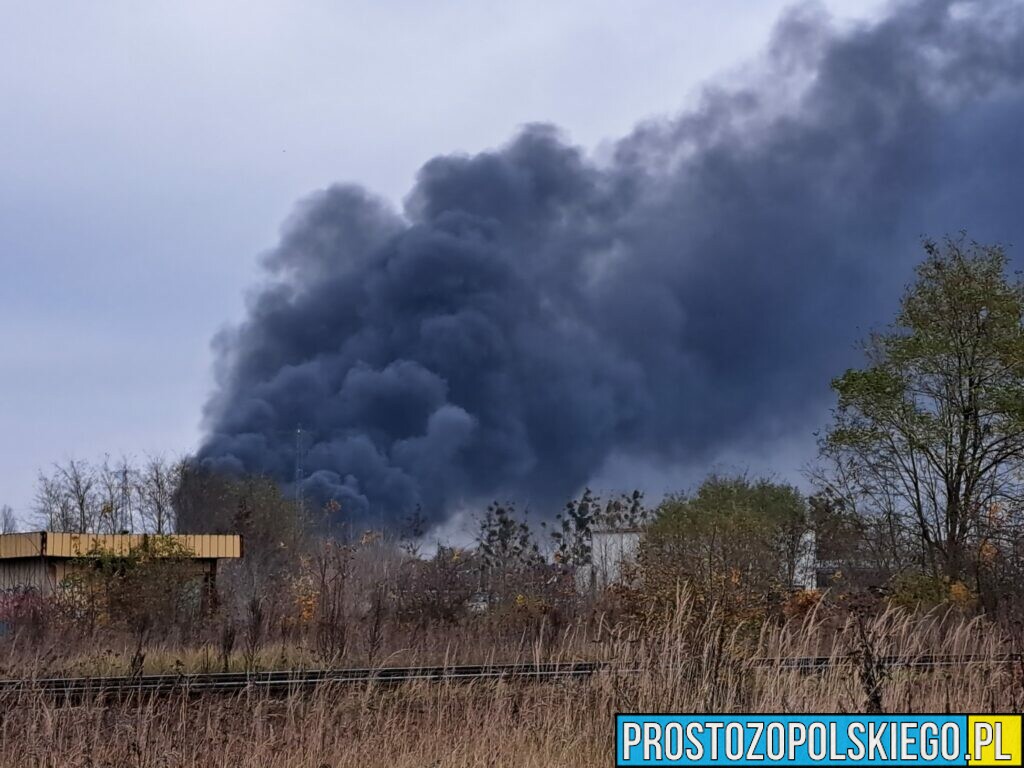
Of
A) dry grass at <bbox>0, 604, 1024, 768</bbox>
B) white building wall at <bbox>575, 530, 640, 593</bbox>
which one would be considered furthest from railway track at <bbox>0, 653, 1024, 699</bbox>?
white building wall at <bbox>575, 530, 640, 593</bbox>

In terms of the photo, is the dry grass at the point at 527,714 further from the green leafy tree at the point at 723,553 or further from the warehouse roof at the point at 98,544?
the warehouse roof at the point at 98,544

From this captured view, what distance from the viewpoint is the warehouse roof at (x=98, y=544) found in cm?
2842

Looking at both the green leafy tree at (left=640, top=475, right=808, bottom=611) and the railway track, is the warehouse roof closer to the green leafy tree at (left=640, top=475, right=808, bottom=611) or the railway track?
the green leafy tree at (left=640, top=475, right=808, bottom=611)

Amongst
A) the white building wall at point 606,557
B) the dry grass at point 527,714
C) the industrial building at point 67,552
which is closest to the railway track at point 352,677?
the dry grass at point 527,714

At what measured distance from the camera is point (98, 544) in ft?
91.6

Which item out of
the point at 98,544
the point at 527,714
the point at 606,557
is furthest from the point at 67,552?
the point at 527,714

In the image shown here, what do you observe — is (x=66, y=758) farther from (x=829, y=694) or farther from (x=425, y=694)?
(x=829, y=694)

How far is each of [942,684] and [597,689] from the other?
3.57 m

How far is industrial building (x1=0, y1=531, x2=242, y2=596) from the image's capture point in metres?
28.1

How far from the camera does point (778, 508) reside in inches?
1709

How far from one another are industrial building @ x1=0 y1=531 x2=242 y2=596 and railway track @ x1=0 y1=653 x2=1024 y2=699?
1424 cm

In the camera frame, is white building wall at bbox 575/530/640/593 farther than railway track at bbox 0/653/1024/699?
Yes

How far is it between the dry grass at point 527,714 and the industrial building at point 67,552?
17075 mm

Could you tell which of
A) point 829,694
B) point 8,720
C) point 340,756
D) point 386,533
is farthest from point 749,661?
point 386,533
